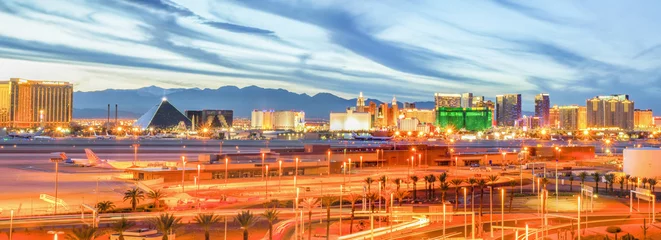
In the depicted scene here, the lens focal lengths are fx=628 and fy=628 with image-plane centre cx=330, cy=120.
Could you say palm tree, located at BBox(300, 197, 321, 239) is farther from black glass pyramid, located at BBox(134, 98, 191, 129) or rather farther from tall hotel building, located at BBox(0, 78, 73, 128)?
tall hotel building, located at BBox(0, 78, 73, 128)

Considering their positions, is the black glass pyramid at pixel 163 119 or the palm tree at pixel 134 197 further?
the black glass pyramid at pixel 163 119

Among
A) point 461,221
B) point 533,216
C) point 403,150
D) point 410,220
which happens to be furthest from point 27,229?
point 403,150

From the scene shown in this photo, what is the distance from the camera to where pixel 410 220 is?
27.6 metres

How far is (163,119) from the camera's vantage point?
17350 centimetres

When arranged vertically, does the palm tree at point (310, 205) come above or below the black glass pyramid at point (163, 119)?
below

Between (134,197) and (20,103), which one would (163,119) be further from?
(134,197)

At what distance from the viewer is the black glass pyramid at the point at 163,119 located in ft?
561

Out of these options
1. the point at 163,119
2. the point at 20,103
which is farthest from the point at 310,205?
the point at 20,103

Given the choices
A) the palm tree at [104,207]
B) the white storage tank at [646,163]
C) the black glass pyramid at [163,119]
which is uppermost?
the black glass pyramid at [163,119]

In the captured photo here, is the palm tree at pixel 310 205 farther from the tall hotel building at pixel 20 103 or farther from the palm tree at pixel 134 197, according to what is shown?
the tall hotel building at pixel 20 103

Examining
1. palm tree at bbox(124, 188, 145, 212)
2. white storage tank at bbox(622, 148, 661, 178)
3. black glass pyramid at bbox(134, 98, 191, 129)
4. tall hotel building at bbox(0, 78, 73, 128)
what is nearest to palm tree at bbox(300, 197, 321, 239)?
palm tree at bbox(124, 188, 145, 212)

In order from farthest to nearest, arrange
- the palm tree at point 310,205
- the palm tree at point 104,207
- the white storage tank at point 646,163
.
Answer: the white storage tank at point 646,163
the palm tree at point 104,207
the palm tree at point 310,205

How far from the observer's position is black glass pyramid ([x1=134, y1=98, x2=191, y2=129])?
17100 cm

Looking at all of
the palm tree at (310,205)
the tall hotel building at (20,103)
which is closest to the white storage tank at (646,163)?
the palm tree at (310,205)
